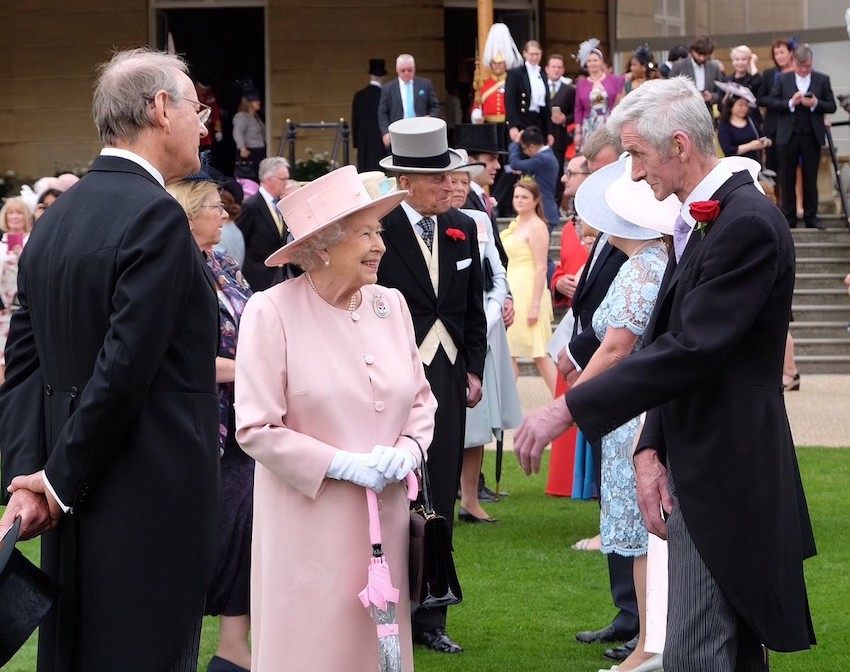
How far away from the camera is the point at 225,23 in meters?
29.3

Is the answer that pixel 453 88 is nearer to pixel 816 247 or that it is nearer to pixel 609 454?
pixel 816 247

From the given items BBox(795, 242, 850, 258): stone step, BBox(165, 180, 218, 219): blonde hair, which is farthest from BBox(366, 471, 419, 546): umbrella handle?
BBox(795, 242, 850, 258): stone step

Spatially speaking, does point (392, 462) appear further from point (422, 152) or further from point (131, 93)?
point (422, 152)

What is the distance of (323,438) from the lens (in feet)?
14.1

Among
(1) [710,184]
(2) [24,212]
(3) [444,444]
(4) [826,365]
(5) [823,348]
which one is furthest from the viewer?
(5) [823,348]

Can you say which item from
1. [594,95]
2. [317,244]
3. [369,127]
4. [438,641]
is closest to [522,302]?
[438,641]

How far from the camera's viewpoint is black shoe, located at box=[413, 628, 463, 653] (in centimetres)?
636


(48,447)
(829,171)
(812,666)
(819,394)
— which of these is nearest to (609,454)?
(812,666)

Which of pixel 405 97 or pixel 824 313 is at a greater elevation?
pixel 405 97

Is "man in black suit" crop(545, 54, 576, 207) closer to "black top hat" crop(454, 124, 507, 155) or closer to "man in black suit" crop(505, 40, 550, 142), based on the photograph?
"man in black suit" crop(505, 40, 550, 142)

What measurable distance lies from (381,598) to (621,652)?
2.28 m

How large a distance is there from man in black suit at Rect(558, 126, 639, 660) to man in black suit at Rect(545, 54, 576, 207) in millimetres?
13112

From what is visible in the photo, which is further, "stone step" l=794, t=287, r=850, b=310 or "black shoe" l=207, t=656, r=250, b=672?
"stone step" l=794, t=287, r=850, b=310

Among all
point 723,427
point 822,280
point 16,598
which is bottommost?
point 822,280
